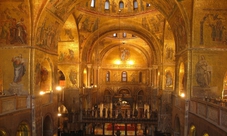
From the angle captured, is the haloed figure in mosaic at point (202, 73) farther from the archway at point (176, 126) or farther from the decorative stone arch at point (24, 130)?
the decorative stone arch at point (24, 130)

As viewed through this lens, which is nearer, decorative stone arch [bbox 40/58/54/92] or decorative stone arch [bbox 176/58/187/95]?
decorative stone arch [bbox 176/58/187/95]

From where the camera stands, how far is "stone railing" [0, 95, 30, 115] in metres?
11.2

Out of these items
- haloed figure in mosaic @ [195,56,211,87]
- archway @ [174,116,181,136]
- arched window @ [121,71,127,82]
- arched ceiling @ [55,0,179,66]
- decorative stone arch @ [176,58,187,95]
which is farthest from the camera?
arched window @ [121,71,127,82]

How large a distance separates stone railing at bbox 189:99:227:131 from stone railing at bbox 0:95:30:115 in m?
10.2

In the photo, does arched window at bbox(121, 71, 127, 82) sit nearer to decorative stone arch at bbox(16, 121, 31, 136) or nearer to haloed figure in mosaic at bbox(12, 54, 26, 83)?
haloed figure in mosaic at bbox(12, 54, 26, 83)

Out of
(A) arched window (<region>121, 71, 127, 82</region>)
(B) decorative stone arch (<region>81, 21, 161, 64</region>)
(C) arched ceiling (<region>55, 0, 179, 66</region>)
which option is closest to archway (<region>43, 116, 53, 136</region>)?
(C) arched ceiling (<region>55, 0, 179, 66</region>)

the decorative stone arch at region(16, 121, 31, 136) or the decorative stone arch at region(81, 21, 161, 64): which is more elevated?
the decorative stone arch at region(81, 21, 161, 64)

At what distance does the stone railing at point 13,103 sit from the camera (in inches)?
439

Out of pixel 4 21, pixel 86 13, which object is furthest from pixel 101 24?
pixel 4 21

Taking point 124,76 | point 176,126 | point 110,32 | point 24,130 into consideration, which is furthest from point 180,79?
point 124,76

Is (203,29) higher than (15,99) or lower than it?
higher

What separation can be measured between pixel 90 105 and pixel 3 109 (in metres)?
20.1

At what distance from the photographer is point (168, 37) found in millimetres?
23562

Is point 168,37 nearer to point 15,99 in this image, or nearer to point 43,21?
point 43,21
